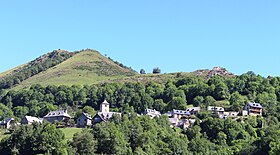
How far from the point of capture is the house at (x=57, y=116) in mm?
158500

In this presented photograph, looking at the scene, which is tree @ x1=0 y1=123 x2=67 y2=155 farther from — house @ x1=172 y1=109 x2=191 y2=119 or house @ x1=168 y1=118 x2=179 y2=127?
house @ x1=172 y1=109 x2=191 y2=119

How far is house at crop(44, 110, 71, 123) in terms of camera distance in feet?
520

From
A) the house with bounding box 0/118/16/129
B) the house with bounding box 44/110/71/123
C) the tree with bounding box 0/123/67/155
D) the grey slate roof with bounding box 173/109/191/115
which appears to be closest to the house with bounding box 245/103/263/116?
the grey slate roof with bounding box 173/109/191/115

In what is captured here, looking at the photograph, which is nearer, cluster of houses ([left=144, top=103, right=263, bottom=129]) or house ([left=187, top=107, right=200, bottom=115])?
cluster of houses ([left=144, top=103, right=263, bottom=129])

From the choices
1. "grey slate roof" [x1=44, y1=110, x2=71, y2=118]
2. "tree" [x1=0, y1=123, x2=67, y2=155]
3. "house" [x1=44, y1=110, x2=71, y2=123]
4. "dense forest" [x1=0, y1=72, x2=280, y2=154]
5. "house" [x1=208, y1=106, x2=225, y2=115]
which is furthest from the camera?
"house" [x1=208, y1=106, x2=225, y2=115]

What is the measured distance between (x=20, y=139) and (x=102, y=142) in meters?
19.3

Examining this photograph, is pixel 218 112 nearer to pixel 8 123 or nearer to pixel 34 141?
pixel 8 123

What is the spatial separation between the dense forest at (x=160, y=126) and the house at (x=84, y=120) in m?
6.50

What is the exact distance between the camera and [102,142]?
111938 mm

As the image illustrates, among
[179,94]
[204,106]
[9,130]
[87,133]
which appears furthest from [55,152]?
[179,94]

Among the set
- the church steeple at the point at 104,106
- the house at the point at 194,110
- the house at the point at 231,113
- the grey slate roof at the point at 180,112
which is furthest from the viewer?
the church steeple at the point at 104,106

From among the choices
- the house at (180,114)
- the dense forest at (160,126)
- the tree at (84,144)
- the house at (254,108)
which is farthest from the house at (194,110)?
the tree at (84,144)

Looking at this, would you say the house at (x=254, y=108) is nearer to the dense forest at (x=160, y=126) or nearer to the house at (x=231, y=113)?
the dense forest at (x=160, y=126)

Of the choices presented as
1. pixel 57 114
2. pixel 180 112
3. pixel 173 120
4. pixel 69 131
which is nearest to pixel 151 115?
pixel 173 120
